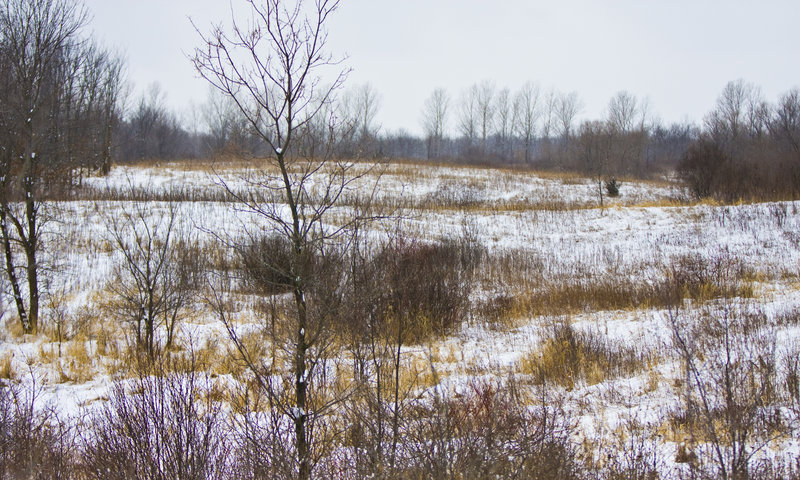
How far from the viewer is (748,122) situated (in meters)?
46.9

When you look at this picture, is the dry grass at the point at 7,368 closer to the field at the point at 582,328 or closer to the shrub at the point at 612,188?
the field at the point at 582,328

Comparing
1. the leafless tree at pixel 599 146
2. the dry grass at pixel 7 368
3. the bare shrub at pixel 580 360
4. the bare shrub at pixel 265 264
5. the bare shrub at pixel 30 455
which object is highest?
the leafless tree at pixel 599 146

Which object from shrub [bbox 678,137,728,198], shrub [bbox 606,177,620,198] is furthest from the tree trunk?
shrub [bbox 606,177,620,198]

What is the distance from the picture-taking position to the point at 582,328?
7.28 m

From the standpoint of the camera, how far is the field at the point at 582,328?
12.3 ft

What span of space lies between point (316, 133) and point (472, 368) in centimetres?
394

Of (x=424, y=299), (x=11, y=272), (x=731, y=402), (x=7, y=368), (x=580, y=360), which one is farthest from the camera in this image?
(x=424, y=299)

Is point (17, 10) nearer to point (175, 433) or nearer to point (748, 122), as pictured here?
point (175, 433)

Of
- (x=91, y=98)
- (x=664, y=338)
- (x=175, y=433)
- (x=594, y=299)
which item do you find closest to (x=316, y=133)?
(x=175, y=433)

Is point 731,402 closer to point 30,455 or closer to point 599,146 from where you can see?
point 30,455

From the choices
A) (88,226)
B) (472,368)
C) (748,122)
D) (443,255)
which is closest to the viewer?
(472,368)

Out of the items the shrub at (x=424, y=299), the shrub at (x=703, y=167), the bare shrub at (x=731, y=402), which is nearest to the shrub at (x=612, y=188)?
the shrub at (x=703, y=167)

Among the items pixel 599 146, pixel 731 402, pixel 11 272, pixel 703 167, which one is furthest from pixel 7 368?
pixel 703 167

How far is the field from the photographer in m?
3.76
